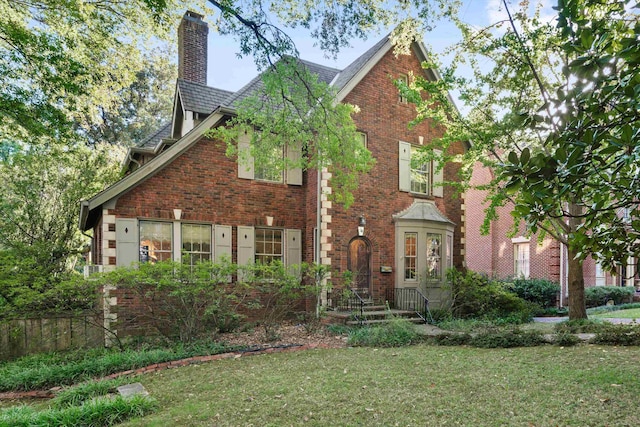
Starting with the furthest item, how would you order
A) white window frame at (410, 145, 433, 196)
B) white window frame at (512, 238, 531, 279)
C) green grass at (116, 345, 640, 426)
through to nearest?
white window frame at (512, 238, 531, 279) → white window frame at (410, 145, 433, 196) → green grass at (116, 345, 640, 426)

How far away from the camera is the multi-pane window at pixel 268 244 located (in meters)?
11.0

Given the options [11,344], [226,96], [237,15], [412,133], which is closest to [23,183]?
[11,344]

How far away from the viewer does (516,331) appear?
774 cm

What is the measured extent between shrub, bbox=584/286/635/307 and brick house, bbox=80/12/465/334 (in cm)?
717

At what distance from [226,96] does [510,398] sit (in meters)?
11.0

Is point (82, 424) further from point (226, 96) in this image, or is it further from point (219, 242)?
point (226, 96)

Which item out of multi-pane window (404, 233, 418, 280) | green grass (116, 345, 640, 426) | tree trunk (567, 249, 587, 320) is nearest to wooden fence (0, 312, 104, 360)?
green grass (116, 345, 640, 426)

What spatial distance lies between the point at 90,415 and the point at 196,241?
20.7 feet

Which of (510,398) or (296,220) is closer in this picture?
(510,398)

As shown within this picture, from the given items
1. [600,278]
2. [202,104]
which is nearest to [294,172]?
[202,104]

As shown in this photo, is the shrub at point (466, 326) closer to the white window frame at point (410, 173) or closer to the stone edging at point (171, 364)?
the stone edging at point (171, 364)

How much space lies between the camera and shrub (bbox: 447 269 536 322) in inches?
463

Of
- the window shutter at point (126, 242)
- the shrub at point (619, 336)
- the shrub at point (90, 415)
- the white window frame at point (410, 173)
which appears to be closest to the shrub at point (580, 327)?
the shrub at point (619, 336)

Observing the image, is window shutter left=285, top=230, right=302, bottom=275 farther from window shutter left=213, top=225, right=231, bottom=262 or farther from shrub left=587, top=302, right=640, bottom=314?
shrub left=587, top=302, right=640, bottom=314
